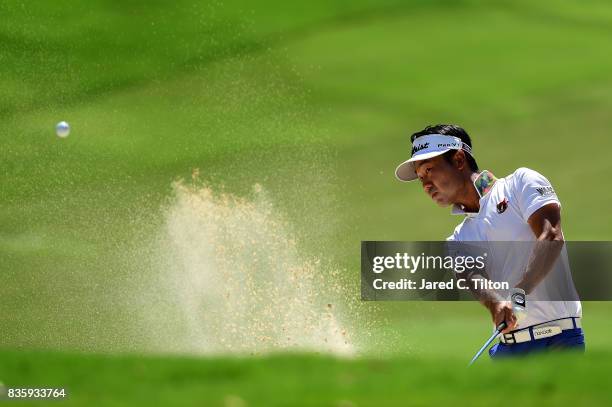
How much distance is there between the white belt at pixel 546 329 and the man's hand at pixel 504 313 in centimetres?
12

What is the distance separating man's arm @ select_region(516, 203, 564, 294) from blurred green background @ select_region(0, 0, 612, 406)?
3691 millimetres

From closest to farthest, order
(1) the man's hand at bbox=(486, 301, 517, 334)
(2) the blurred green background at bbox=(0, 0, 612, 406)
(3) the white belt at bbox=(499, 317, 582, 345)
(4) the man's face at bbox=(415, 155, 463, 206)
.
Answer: (1) the man's hand at bbox=(486, 301, 517, 334) < (3) the white belt at bbox=(499, 317, 582, 345) < (4) the man's face at bbox=(415, 155, 463, 206) < (2) the blurred green background at bbox=(0, 0, 612, 406)

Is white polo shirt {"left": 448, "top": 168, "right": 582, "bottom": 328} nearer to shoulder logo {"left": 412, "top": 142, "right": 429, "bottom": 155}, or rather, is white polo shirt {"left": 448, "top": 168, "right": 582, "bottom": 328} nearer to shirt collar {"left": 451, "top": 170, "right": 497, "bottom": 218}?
shirt collar {"left": 451, "top": 170, "right": 497, "bottom": 218}

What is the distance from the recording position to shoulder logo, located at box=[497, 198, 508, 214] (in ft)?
18.8

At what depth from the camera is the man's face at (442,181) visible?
6.00 metres

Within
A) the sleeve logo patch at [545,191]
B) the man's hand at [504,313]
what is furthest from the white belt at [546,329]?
the sleeve logo patch at [545,191]

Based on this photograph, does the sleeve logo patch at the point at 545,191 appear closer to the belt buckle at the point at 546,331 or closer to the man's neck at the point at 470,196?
the man's neck at the point at 470,196

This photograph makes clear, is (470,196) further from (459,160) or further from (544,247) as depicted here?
(544,247)

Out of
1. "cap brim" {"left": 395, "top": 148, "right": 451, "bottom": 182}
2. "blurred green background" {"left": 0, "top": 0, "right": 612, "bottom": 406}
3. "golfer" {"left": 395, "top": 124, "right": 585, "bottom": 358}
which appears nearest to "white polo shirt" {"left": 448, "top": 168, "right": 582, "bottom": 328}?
"golfer" {"left": 395, "top": 124, "right": 585, "bottom": 358}

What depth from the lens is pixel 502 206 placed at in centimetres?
574

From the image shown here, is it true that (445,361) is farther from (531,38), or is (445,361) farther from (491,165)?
(531,38)

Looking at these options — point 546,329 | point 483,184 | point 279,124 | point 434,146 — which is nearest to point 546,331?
point 546,329

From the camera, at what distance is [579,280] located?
8.85 metres

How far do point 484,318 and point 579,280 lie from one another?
1.53 metres
